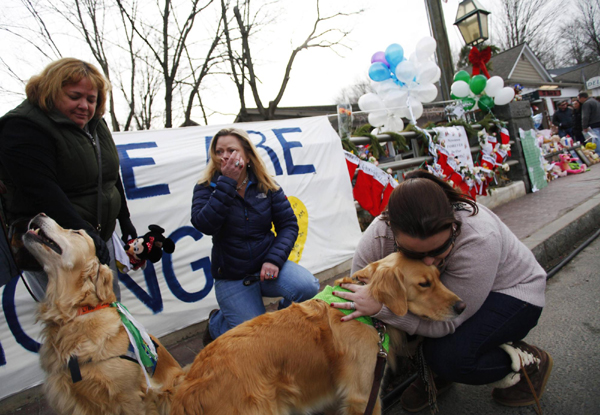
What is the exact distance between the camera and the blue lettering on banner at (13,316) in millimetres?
2762

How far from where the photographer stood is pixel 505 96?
8211mm

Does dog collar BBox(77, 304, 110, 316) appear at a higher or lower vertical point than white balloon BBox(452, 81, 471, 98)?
lower

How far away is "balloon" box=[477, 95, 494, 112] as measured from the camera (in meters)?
8.48

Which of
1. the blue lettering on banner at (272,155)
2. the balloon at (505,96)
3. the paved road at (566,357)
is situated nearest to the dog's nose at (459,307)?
the paved road at (566,357)

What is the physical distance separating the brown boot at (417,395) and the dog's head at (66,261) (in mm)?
1926

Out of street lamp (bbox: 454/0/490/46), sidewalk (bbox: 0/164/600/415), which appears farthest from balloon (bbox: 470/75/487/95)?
sidewalk (bbox: 0/164/600/415)

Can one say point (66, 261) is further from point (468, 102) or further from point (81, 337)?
point (468, 102)

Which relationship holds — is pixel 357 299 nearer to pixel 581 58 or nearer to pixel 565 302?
pixel 565 302

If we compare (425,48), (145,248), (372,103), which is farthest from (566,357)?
(425,48)

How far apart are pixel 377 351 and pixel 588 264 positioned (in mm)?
3525

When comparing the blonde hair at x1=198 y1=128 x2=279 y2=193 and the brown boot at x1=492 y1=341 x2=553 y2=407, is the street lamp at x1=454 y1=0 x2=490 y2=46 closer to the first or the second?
the blonde hair at x1=198 y1=128 x2=279 y2=193

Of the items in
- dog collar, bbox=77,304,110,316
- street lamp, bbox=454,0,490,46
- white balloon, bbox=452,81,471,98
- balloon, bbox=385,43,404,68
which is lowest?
dog collar, bbox=77,304,110,316

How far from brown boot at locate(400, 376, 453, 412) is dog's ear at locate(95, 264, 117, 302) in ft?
6.23

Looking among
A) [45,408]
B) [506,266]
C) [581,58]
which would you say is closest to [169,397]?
[45,408]
